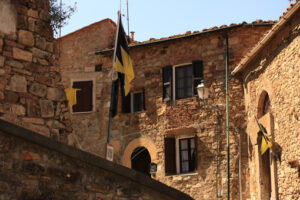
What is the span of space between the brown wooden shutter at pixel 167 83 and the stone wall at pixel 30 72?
9.14 metres

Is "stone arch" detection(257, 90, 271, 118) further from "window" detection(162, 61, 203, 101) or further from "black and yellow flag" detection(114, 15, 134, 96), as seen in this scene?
"black and yellow flag" detection(114, 15, 134, 96)

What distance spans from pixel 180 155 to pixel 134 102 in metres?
2.65

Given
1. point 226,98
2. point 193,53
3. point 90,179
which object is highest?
point 193,53

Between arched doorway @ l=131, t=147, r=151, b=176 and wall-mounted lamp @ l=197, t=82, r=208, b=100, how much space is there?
2924 mm

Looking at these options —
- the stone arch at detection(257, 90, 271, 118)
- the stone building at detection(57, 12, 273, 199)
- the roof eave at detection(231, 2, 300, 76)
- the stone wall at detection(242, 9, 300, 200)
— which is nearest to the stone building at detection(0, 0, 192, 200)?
the stone wall at detection(242, 9, 300, 200)

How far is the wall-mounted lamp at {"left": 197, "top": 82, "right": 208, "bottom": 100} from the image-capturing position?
57.1ft

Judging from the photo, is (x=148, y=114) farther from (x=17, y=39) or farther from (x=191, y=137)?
(x=17, y=39)

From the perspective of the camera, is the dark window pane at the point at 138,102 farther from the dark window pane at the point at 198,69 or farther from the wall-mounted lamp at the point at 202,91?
the wall-mounted lamp at the point at 202,91

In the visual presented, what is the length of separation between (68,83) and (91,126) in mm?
1808

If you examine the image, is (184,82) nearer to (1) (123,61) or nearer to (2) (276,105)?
(1) (123,61)

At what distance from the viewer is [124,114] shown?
1953cm

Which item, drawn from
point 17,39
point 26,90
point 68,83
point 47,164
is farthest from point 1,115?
point 68,83

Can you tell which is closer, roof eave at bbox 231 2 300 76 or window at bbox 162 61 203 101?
roof eave at bbox 231 2 300 76

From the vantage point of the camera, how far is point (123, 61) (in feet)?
50.1
